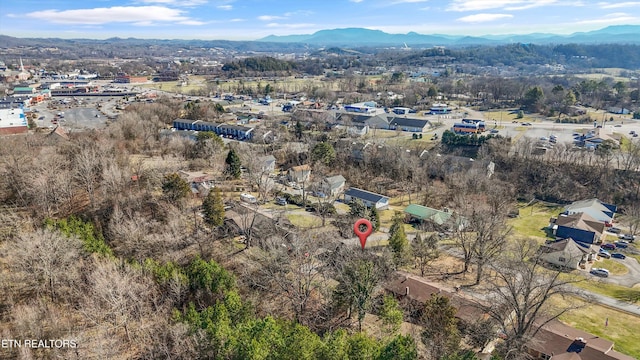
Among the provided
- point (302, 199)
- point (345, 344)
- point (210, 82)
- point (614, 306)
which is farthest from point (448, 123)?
point (210, 82)

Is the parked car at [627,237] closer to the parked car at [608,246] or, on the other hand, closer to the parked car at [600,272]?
the parked car at [608,246]

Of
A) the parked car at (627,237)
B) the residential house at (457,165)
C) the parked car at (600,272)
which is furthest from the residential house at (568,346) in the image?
the residential house at (457,165)

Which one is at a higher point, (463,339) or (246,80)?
(246,80)

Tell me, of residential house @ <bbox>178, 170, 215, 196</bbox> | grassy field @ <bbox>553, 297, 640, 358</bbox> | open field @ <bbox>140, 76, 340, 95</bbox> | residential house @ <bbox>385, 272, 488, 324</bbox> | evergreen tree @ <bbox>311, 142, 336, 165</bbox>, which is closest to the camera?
grassy field @ <bbox>553, 297, 640, 358</bbox>

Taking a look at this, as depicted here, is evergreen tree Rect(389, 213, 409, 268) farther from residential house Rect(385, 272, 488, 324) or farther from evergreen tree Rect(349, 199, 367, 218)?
evergreen tree Rect(349, 199, 367, 218)

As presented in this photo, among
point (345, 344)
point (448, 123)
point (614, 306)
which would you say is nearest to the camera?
point (345, 344)

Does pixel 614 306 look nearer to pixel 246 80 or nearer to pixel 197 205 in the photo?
pixel 197 205

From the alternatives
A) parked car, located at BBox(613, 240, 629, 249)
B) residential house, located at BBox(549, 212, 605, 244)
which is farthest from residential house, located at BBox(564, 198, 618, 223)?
parked car, located at BBox(613, 240, 629, 249)
